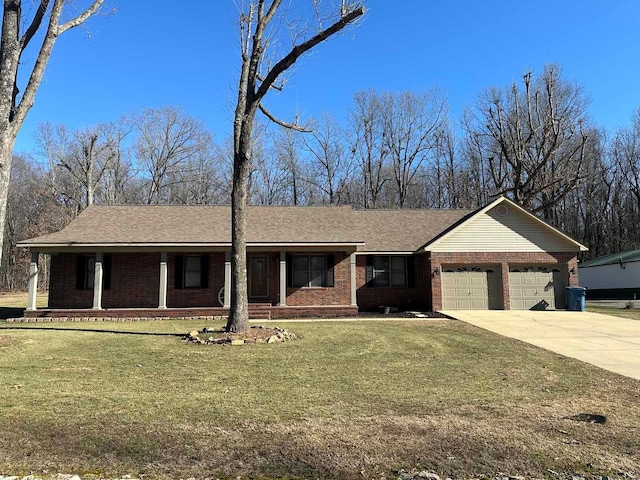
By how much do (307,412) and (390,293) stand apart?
1555 centimetres

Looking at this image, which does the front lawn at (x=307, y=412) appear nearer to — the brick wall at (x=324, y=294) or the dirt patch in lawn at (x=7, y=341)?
the dirt patch in lawn at (x=7, y=341)

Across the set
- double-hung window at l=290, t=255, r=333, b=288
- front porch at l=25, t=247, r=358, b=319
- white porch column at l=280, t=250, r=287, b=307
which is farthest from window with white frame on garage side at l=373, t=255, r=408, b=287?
white porch column at l=280, t=250, r=287, b=307

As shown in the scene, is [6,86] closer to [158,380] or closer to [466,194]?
[158,380]

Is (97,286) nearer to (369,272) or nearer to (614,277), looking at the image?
(369,272)

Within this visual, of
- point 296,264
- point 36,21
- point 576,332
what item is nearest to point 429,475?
point 576,332

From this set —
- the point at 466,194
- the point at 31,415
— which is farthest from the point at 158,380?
the point at 466,194

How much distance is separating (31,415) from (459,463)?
463cm

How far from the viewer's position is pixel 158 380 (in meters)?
7.01

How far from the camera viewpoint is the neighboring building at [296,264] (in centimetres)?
1781

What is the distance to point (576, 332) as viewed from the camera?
13.1 m

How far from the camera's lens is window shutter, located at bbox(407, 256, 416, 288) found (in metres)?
20.9

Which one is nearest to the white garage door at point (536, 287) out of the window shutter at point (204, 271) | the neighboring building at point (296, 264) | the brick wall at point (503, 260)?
the neighboring building at point (296, 264)

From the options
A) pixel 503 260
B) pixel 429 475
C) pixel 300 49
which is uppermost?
pixel 300 49

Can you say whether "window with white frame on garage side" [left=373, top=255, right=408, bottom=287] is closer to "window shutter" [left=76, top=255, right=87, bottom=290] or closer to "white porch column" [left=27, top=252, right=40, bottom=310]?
"window shutter" [left=76, top=255, right=87, bottom=290]
